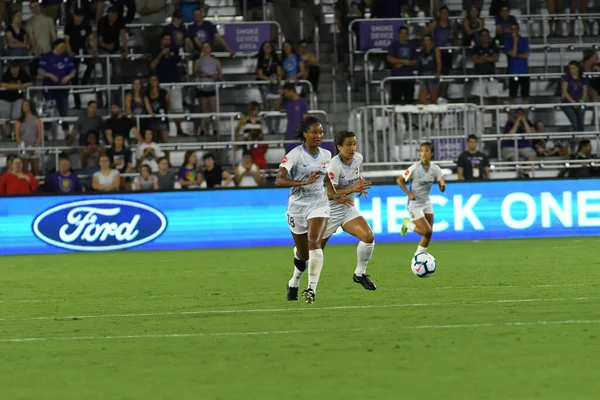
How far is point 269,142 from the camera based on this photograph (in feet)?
87.2

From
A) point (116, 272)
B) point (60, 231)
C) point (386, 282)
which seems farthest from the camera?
point (60, 231)

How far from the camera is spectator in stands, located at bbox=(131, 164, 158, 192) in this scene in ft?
82.4

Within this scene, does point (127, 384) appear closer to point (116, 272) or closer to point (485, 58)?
point (116, 272)

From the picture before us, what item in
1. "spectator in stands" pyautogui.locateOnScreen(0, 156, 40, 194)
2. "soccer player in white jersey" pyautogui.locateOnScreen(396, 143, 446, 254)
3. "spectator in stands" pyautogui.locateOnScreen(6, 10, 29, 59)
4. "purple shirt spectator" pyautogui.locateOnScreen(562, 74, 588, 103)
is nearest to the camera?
"soccer player in white jersey" pyautogui.locateOnScreen(396, 143, 446, 254)

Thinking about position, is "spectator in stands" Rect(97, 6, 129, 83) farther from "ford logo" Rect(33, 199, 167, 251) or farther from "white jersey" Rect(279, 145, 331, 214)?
"white jersey" Rect(279, 145, 331, 214)

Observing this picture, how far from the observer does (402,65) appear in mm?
29266

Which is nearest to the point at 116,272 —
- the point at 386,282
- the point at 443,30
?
the point at 386,282

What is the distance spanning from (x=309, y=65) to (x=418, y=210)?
9605mm

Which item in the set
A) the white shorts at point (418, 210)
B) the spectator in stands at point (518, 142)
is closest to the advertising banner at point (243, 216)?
the spectator in stands at point (518, 142)

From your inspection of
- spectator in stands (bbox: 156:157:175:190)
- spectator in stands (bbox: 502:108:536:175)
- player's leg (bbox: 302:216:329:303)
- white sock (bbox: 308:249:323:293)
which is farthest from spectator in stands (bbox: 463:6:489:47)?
white sock (bbox: 308:249:323:293)

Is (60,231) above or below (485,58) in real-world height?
below

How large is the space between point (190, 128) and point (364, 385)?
836 inches

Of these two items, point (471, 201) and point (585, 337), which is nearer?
point (585, 337)

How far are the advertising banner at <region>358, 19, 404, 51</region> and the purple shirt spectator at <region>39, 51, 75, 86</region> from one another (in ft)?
23.9
